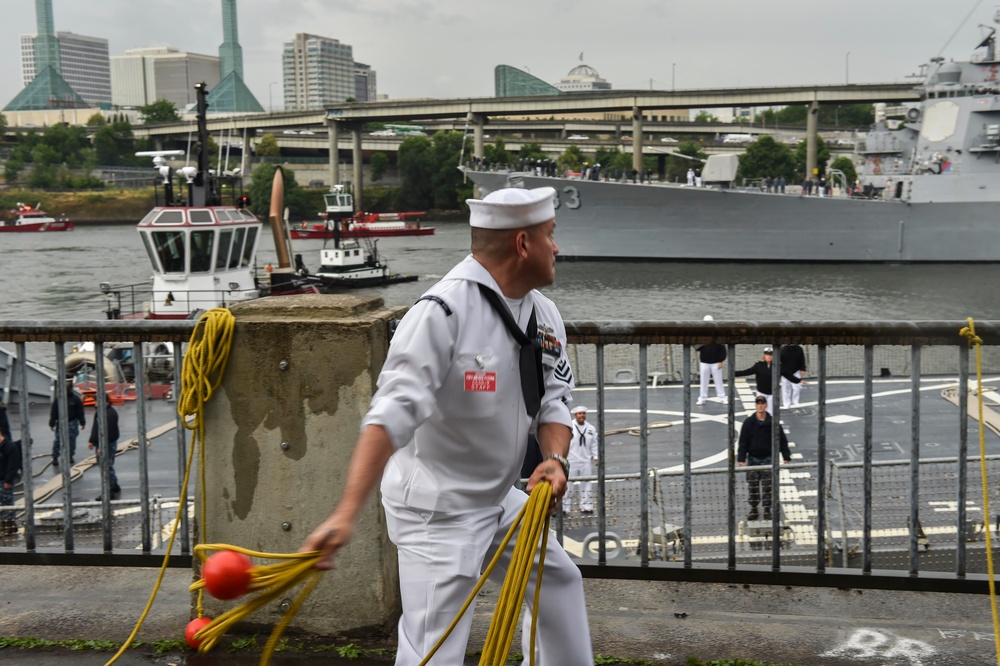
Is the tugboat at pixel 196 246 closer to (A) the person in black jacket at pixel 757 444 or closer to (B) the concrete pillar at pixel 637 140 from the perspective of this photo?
(A) the person in black jacket at pixel 757 444

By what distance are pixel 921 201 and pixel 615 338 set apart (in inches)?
Answer: 2543

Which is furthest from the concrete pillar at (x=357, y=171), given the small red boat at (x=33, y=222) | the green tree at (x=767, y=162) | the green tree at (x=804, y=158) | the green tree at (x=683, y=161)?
the green tree at (x=804, y=158)

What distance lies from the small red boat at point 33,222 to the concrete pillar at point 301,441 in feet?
395

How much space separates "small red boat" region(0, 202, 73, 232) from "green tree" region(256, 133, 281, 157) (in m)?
25.9

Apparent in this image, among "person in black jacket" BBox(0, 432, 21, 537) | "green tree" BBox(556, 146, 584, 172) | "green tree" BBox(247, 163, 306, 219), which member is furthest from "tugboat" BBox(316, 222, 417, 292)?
"green tree" BBox(556, 146, 584, 172)

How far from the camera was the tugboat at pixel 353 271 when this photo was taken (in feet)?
202

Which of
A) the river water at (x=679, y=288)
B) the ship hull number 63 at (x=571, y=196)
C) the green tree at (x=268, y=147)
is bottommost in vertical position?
the river water at (x=679, y=288)

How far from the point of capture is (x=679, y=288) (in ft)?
185

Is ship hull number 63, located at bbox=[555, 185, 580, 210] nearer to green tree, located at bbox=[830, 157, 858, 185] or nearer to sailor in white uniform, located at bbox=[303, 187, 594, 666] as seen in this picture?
green tree, located at bbox=[830, 157, 858, 185]

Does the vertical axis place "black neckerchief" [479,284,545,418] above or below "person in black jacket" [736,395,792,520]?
above

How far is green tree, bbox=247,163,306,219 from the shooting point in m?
118

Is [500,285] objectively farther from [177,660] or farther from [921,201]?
[921,201]

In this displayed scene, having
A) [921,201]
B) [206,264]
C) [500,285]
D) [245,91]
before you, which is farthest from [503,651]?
[245,91]

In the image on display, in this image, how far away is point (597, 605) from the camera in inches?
192
